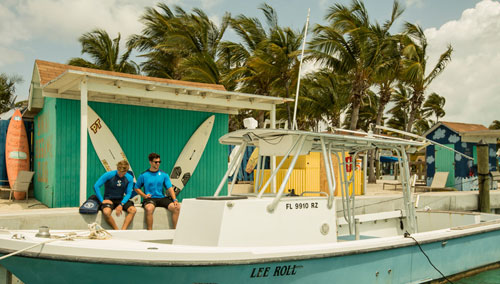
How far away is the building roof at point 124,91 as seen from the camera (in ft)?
31.1

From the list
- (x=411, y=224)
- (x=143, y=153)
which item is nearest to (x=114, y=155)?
(x=143, y=153)

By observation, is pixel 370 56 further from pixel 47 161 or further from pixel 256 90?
pixel 47 161

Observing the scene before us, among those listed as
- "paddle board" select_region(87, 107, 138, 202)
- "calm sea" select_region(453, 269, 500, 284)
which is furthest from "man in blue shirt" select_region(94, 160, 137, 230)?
"calm sea" select_region(453, 269, 500, 284)

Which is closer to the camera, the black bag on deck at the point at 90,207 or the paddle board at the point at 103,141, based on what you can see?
the black bag on deck at the point at 90,207

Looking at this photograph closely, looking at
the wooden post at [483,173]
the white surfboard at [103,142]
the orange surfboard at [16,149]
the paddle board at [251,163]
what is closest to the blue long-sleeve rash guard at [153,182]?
the white surfboard at [103,142]

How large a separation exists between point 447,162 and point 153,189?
14267mm

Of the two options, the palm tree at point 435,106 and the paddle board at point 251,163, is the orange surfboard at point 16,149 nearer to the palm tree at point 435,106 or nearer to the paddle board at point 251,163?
the paddle board at point 251,163

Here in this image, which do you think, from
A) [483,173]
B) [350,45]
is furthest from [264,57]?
[483,173]

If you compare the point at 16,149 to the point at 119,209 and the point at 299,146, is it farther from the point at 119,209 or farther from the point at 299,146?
the point at 299,146

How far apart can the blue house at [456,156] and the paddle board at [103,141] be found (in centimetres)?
1306

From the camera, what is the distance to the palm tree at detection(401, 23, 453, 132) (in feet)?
74.1

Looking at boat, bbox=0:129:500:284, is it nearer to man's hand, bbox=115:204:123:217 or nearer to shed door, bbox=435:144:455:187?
man's hand, bbox=115:204:123:217

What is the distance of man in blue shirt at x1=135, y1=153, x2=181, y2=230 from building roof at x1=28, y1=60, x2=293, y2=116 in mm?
2337

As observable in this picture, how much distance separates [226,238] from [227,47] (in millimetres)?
19216
